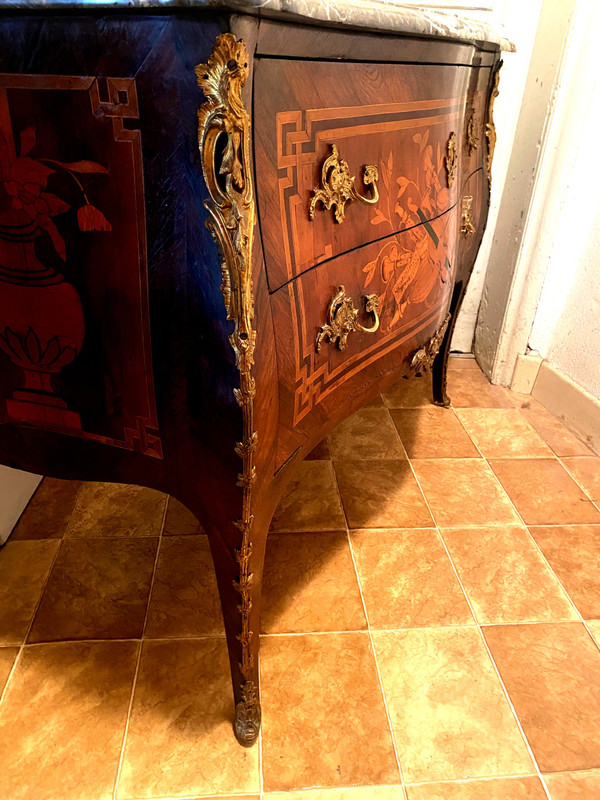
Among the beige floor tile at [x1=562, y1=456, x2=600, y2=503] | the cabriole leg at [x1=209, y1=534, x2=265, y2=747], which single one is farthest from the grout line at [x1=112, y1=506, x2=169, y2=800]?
the beige floor tile at [x1=562, y1=456, x2=600, y2=503]

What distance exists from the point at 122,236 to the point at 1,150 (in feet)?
0.41

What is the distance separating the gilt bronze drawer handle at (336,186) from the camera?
0.59 m

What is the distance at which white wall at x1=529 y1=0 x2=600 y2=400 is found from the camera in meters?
1.32

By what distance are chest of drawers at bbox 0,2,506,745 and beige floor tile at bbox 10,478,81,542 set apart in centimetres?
50

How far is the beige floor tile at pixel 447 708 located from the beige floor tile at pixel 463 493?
12.1 inches

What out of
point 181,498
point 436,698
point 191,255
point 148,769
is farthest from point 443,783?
point 191,255

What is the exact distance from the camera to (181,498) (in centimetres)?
68

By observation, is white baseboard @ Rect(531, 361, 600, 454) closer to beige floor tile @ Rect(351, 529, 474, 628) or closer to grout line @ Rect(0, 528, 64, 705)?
beige floor tile @ Rect(351, 529, 474, 628)

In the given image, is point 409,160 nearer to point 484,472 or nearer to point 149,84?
point 149,84

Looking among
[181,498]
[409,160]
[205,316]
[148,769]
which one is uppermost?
[409,160]

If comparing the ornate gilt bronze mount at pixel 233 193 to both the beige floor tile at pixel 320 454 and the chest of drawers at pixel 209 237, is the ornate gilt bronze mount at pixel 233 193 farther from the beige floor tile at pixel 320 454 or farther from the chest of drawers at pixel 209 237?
the beige floor tile at pixel 320 454

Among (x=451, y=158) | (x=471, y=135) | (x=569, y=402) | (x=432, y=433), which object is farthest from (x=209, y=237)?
(x=569, y=402)

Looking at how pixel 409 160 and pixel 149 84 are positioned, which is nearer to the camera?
pixel 149 84

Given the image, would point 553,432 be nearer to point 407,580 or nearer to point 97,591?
point 407,580
